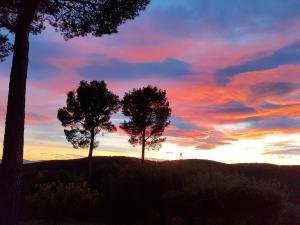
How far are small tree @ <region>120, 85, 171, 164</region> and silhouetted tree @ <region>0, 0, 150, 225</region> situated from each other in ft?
129

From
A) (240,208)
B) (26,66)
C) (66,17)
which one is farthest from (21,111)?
(240,208)

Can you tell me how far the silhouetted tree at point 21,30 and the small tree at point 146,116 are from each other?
1552 inches

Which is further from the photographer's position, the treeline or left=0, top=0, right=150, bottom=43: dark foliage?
the treeline

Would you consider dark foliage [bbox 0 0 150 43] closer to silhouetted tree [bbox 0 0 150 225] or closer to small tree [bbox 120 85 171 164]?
silhouetted tree [bbox 0 0 150 225]

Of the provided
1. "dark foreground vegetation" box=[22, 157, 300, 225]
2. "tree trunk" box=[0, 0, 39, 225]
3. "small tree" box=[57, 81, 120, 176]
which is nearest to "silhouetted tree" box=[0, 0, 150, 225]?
"tree trunk" box=[0, 0, 39, 225]

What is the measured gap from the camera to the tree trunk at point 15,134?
16.7 metres

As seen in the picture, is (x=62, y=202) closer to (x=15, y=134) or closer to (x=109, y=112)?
(x=15, y=134)

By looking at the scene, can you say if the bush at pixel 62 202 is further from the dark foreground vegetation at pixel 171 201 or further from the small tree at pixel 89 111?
the small tree at pixel 89 111

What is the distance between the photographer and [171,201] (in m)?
19.3

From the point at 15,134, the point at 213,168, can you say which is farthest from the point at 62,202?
the point at 15,134

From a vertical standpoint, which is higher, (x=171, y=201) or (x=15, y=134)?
(x=15, y=134)

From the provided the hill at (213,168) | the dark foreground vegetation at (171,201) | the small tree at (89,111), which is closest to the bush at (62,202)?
the dark foreground vegetation at (171,201)

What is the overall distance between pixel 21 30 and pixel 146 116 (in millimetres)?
43259

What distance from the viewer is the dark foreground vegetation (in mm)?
17688
